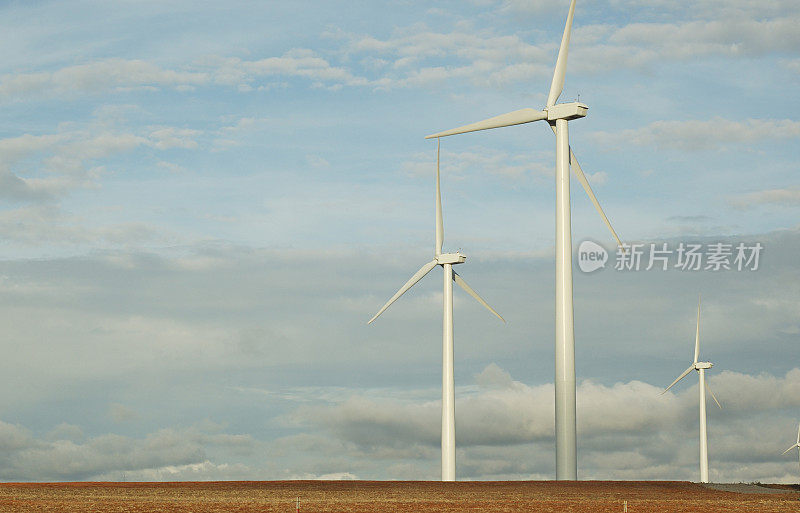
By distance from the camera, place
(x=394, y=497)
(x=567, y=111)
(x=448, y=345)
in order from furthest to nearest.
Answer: (x=448, y=345) → (x=567, y=111) → (x=394, y=497)

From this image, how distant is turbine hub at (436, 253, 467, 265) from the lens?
104 meters

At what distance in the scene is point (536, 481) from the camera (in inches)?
3533

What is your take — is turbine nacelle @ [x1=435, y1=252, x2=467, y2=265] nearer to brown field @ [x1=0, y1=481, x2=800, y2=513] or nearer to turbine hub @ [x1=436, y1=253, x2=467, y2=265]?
turbine hub @ [x1=436, y1=253, x2=467, y2=265]

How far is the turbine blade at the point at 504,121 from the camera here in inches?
3329

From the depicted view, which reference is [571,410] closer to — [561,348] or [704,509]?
[561,348]

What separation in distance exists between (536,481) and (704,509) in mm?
26847

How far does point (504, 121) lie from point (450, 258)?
20515 mm

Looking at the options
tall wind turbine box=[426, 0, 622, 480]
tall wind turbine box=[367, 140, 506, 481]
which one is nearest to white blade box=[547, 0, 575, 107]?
tall wind turbine box=[426, 0, 622, 480]

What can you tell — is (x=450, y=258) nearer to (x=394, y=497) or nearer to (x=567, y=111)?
(x=567, y=111)

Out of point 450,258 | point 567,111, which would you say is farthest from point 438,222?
point 567,111

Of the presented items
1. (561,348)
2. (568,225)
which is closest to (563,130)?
(568,225)

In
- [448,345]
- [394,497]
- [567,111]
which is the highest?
[567,111]

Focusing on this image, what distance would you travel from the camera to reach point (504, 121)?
87062 mm

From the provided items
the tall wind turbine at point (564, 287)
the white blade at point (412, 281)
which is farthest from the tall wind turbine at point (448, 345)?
the tall wind turbine at point (564, 287)
